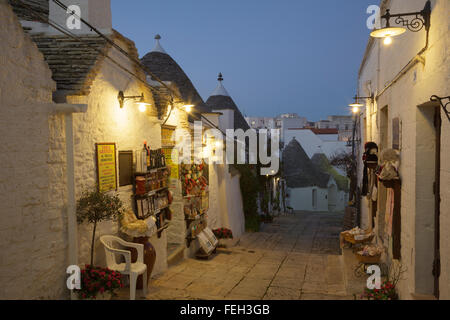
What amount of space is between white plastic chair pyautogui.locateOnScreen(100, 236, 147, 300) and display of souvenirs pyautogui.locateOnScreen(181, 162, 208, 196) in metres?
3.09

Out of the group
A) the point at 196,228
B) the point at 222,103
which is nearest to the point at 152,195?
the point at 196,228

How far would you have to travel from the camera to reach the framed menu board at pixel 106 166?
201 inches

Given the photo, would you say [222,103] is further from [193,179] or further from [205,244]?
Answer: [205,244]

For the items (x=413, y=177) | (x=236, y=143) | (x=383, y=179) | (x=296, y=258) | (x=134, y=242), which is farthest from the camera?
(x=236, y=143)

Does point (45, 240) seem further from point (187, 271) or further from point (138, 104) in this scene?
point (187, 271)

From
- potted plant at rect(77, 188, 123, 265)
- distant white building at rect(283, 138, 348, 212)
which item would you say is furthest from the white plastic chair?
distant white building at rect(283, 138, 348, 212)

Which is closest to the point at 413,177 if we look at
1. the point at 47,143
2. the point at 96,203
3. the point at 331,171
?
the point at 96,203

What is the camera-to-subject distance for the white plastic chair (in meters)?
5.12

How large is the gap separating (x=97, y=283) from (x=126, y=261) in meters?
0.74

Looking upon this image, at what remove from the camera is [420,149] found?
14.1 feet

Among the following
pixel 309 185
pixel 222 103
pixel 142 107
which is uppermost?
pixel 222 103

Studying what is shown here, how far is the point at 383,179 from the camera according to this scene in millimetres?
5301

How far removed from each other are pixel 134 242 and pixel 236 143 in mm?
8694

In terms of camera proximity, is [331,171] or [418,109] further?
[331,171]
